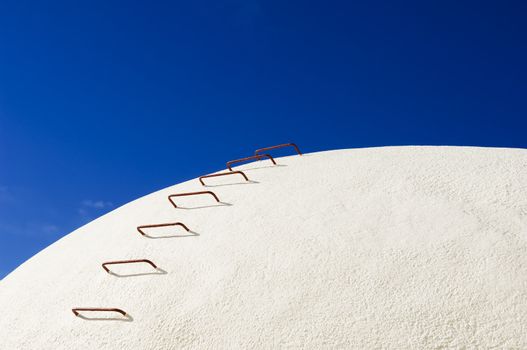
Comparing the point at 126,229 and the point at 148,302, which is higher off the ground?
the point at 126,229

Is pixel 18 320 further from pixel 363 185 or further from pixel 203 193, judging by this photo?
pixel 363 185

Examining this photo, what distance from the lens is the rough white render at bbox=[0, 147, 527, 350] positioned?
3.71 metres

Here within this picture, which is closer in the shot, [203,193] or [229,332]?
[229,332]

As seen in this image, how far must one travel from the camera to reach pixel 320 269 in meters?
4.23

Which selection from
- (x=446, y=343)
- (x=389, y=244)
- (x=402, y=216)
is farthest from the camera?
(x=402, y=216)

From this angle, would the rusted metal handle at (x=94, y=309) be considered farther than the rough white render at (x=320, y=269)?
Yes

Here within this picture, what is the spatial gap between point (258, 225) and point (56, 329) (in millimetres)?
1822

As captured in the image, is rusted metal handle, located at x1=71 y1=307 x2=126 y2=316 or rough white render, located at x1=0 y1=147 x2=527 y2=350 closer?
rough white render, located at x1=0 y1=147 x2=527 y2=350

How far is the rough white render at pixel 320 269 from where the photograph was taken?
3.71 meters

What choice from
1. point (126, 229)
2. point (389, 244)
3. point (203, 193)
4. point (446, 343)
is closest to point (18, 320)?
point (126, 229)

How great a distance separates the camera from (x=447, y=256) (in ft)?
13.4

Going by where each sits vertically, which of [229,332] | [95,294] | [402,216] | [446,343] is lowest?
[446,343]

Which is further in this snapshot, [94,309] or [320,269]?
[94,309]

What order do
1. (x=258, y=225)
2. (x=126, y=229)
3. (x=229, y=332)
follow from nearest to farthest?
(x=229, y=332) → (x=258, y=225) → (x=126, y=229)
